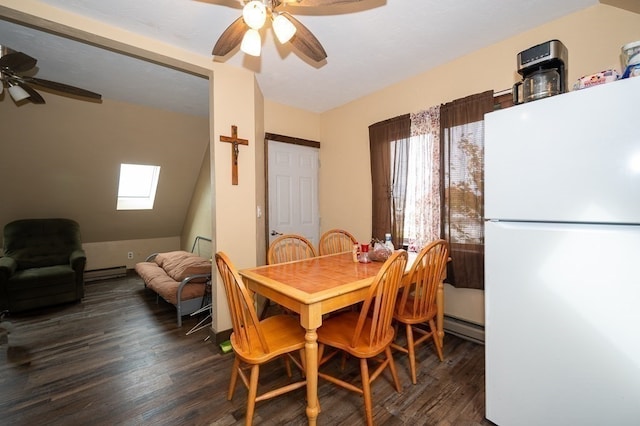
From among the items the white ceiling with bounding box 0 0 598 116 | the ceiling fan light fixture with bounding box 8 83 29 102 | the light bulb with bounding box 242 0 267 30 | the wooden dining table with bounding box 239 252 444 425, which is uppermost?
the white ceiling with bounding box 0 0 598 116

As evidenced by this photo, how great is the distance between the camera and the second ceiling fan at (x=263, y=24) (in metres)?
1.34

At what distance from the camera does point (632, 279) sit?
3.34 ft

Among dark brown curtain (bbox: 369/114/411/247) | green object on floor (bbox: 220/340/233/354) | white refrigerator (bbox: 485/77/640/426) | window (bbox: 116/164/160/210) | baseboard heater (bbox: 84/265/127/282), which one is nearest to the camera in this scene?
white refrigerator (bbox: 485/77/640/426)

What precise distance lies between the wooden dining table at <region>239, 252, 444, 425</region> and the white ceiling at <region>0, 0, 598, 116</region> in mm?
1703

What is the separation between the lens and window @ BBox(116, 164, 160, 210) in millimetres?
4766

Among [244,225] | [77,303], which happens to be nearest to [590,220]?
[244,225]

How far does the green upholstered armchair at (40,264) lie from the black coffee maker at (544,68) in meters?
5.07

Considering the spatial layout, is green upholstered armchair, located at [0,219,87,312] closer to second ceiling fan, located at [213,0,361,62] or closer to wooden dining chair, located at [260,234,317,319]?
wooden dining chair, located at [260,234,317,319]

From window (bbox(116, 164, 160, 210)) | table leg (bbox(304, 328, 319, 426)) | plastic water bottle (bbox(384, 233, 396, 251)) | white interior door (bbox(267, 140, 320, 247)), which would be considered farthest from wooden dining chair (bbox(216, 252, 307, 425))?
→ window (bbox(116, 164, 160, 210))

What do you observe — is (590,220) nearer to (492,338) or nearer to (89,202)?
(492,338)

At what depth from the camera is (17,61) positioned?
1.94 meters

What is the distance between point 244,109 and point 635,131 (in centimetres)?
262

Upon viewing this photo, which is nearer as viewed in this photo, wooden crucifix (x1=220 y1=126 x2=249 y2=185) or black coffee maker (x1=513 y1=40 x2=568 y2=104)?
black coffee maker (x1=513 y1=40 x2=568 y2=104)

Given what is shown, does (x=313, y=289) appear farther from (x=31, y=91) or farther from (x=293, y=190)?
(x=31, y=91)
